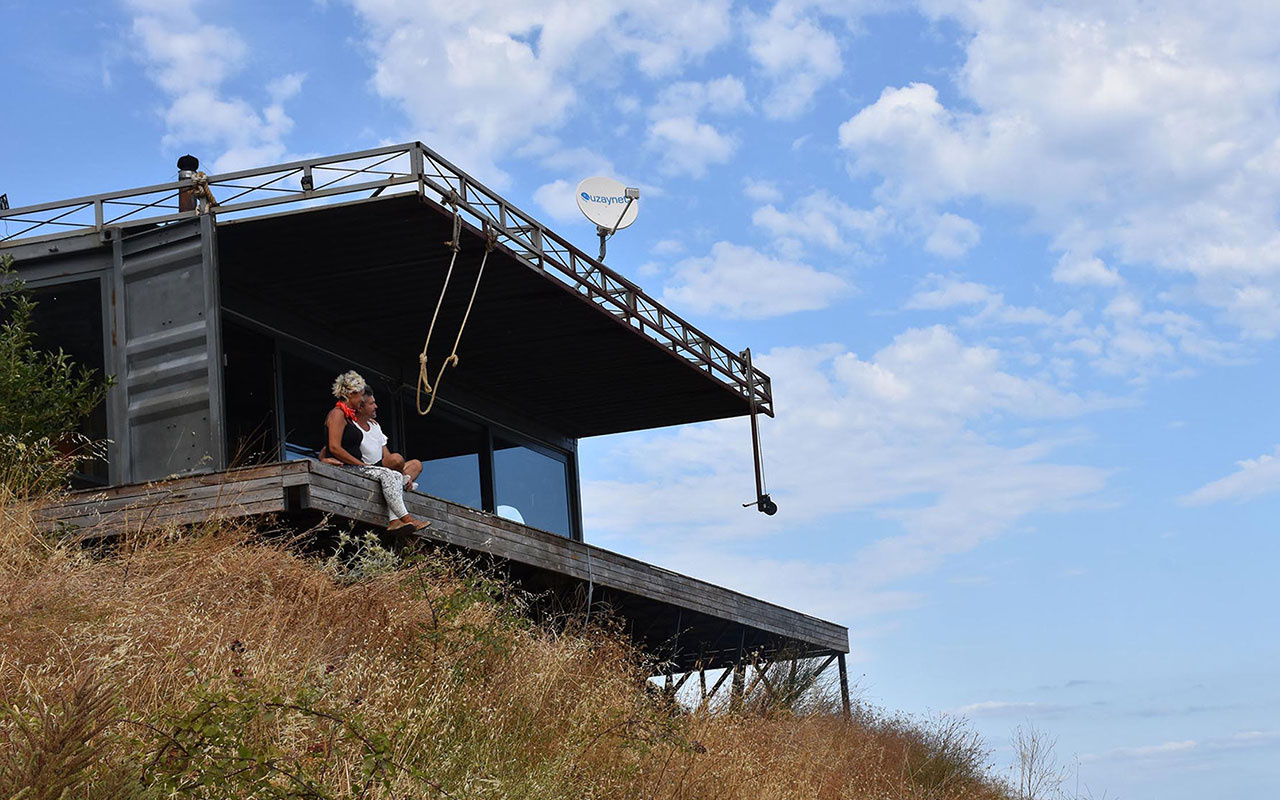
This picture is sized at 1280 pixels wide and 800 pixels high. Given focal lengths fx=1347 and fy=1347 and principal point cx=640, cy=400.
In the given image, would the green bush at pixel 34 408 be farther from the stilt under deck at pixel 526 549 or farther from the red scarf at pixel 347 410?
the red scarf at pixel 347 410

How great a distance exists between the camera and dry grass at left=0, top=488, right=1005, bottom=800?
15.7 ft

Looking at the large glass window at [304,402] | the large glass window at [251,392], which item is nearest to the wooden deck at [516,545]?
the large glass window at [304,402]

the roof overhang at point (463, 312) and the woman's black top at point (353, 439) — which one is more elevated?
the roof overhang at point (463, 312)

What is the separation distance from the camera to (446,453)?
14.8 meters

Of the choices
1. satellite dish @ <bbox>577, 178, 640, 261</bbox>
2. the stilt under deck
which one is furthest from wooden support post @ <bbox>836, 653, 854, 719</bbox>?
satellite dish @ <bbox>577, 178, 640, 261</bbox>

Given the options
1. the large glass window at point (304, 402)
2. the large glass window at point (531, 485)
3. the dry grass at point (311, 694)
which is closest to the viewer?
the dry grass at point (311, 694)

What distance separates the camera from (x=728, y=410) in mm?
16438

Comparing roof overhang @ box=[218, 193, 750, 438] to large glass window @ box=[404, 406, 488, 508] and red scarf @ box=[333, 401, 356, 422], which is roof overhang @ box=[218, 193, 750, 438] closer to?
large glass window @ box=[404, 406, 488, 508]

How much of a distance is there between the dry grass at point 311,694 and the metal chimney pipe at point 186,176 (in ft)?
11.1

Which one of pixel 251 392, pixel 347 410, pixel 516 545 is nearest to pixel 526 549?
pixel 516 545

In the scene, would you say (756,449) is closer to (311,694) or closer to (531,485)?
(531,485)

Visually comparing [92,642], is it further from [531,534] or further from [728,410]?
[728,410]

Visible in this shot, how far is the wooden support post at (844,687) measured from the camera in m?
14.7

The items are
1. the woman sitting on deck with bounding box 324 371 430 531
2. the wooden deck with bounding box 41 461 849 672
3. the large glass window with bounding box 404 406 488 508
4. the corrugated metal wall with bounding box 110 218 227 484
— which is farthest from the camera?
the large glass window with bounding box 404 406 488 508
